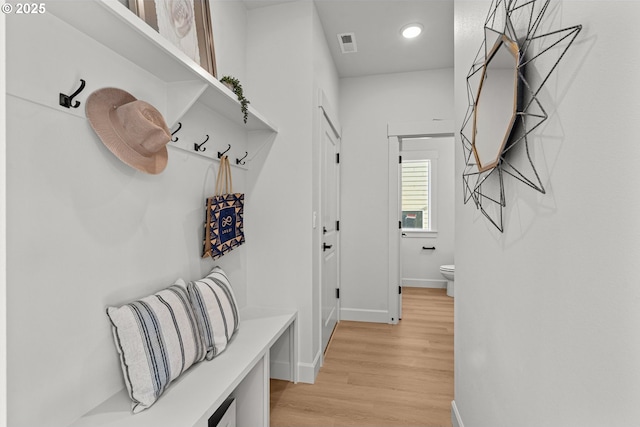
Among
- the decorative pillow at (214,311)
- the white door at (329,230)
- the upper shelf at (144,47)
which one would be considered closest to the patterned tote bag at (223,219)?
the decorative pillow at (214,311)

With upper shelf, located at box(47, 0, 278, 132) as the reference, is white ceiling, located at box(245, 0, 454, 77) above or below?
above

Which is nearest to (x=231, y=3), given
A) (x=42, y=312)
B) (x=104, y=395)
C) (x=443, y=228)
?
(x=42, y=312)

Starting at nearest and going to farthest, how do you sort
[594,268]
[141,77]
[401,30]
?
[594,268] < [141,77] < [401,30]

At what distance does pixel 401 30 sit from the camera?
105 inches

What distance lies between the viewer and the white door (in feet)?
8.61

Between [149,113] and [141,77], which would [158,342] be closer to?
[149,113]

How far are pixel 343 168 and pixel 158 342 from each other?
8.78 feet

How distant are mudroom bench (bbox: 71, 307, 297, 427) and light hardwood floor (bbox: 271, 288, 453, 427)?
0.30m

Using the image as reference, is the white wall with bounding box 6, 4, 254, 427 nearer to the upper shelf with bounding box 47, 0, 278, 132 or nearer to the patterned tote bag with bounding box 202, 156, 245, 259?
the upper shelf with bounding box 47, 0, 278, 132

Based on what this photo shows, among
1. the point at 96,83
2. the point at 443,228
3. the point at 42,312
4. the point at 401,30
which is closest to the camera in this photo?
the point at 42,312

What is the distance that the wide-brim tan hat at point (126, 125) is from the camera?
109 centimetres

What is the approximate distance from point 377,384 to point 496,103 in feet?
6.34

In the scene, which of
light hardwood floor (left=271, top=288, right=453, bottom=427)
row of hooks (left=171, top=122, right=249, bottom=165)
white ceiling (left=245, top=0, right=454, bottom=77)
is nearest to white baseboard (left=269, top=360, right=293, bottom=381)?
light hardwood floor (left=271, top=288, right=453, bottom=427)

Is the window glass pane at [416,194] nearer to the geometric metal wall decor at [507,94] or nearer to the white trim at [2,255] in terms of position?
the geometric metal wall decor at [507,94]
